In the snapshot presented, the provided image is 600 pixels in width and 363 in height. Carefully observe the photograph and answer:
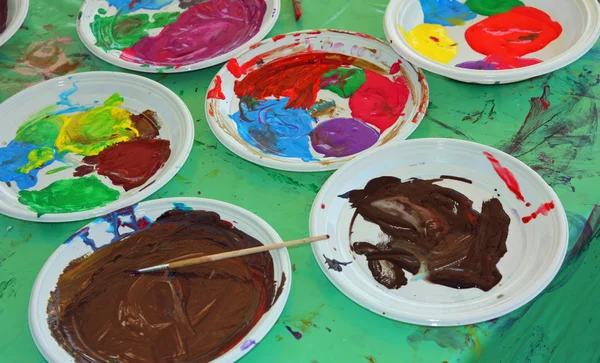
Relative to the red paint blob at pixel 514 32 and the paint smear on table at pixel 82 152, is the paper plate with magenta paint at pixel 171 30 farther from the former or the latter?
the red paint blob at pixel 514 32

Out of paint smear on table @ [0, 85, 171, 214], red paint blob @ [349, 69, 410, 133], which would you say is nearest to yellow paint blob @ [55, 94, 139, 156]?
paint smear on table @ [0, 85, 171, 214]

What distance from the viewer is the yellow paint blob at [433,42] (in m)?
1.69

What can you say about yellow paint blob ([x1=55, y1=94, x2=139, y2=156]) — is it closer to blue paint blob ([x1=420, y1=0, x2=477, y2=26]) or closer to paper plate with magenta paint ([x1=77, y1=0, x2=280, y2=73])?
paper plate with magenta paint ([x1=77, y1=0, x2=280, y2=73])

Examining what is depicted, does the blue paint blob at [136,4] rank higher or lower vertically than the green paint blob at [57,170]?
higher

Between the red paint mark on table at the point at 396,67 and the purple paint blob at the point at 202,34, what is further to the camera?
the purple paint blob at the point at 202,34

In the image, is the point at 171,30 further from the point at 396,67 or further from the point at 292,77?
the point at 396,67

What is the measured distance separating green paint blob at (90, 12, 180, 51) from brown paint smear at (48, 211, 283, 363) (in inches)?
30.5

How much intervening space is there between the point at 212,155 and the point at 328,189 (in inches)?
14.7

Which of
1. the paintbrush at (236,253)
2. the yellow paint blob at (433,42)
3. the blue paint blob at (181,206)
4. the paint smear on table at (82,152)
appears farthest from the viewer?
the yellow paint blob at (433,42)

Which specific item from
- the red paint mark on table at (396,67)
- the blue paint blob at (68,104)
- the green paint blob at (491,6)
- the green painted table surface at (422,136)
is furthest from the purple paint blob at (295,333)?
the green paint blob at (491,6)

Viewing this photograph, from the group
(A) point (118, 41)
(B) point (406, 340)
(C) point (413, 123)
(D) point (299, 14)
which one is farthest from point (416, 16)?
(B) point (406, 340)

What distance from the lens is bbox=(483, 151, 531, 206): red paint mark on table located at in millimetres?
1319

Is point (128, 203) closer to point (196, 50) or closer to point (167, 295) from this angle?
point (167, 295)

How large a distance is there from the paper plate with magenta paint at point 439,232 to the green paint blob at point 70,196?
533 mm
